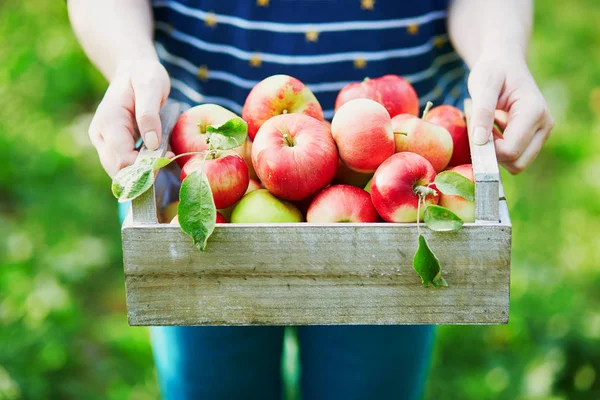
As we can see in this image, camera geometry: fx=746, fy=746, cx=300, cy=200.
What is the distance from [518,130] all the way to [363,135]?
0.25 m

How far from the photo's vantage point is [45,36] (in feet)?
12.0

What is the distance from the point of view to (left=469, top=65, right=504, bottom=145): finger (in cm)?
106

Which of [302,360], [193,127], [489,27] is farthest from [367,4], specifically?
[302,360]

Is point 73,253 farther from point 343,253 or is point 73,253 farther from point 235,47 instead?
point 343,253

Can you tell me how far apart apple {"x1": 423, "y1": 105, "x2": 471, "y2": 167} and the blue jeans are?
0.35m

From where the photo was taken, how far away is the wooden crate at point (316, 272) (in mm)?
950

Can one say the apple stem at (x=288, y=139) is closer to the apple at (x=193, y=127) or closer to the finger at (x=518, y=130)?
the apple at (x=193, y=127)

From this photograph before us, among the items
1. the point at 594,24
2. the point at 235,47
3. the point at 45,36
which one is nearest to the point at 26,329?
the point at 235,47

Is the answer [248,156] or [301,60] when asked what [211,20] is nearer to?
[301,60]

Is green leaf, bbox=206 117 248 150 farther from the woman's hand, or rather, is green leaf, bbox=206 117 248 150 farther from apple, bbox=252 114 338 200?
the woman's hand

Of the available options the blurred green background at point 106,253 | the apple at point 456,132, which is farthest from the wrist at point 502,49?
the blurred green background at point 106,253

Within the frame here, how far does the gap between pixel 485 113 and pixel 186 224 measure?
0.46 meters

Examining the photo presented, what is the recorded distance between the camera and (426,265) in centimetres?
94

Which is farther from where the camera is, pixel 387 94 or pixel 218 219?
pixel 387 94
